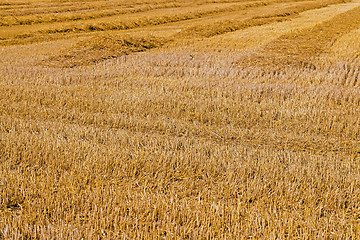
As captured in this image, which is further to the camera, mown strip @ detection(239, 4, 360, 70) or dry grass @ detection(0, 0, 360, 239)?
mown strip @ detection(239, 4, 360, 70)

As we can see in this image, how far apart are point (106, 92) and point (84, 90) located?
0.51m

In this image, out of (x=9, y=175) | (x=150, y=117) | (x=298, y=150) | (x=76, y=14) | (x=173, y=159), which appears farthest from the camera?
(x=76, y=14)

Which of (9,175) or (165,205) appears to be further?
(9,175)

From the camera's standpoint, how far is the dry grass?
10.8 feet

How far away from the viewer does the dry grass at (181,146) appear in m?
3.28

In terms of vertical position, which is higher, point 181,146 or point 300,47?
point 300,47

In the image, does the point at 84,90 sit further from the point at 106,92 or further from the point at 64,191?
the point at 64,191

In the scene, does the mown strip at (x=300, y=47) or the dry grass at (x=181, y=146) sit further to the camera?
the mown strip at (x=300, y=47)

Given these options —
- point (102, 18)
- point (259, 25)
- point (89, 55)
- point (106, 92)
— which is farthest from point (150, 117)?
point (102, 18)

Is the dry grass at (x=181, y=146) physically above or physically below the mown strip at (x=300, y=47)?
below

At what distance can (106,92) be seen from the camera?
7.79 meters

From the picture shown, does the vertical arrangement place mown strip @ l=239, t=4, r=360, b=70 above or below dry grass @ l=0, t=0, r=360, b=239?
above

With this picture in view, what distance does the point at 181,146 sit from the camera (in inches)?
200

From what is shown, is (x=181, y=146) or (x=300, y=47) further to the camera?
(x=300, y=47)
